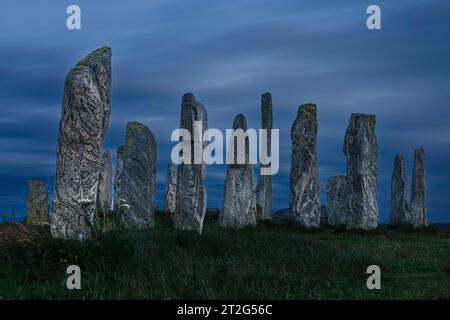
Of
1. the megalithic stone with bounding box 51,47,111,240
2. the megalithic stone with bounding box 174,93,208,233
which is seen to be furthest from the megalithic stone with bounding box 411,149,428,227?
the megalithic stone with bounding box 51,47,111,240

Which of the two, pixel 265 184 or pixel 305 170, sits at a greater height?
pixel 305 170

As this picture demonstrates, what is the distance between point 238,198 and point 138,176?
432 cm

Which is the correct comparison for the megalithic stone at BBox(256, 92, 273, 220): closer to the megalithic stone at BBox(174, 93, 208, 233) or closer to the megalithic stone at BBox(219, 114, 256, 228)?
the megalithic stone at BBox(219, 114, 256, 228)

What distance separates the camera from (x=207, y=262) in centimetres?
1160

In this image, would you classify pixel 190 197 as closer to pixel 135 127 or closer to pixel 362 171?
pixel 135 127

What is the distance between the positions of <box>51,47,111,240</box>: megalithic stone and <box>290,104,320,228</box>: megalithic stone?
1244 centimetres

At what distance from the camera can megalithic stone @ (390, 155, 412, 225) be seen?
105ft

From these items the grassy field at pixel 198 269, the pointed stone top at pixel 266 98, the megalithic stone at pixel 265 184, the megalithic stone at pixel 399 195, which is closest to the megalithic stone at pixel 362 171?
the megalithic stone at pixel 265 184

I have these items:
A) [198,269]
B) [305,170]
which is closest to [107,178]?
[305,170]

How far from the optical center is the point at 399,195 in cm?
3209
